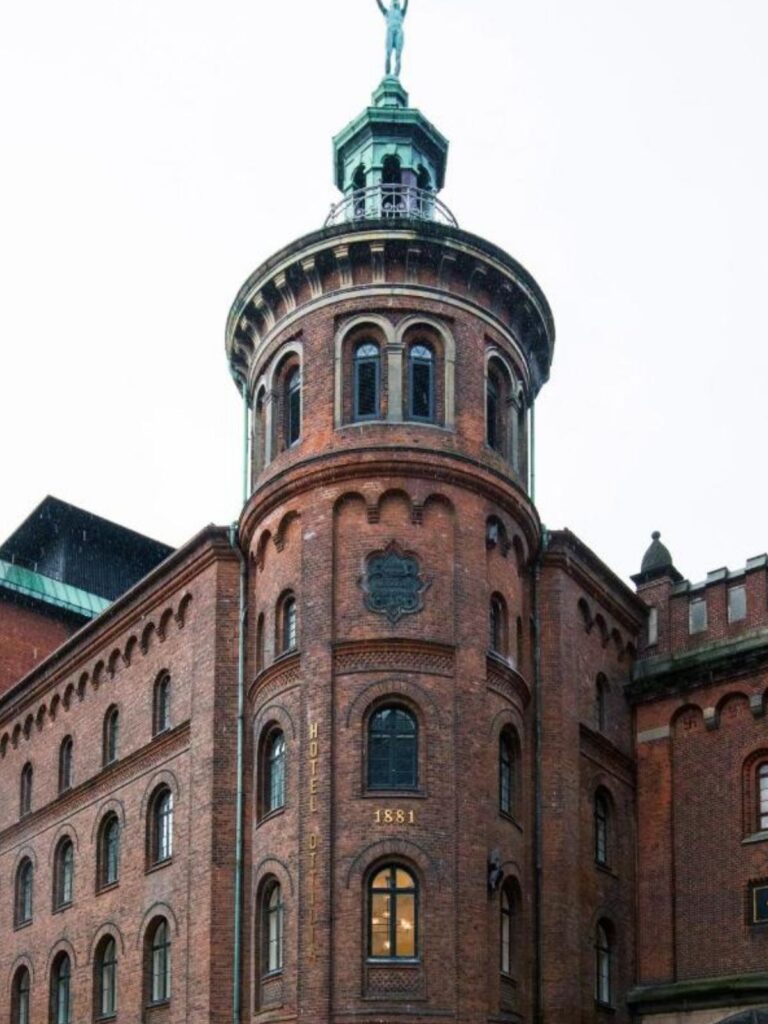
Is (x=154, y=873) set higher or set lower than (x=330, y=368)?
lower

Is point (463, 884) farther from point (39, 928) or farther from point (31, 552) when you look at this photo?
point (31, 552)

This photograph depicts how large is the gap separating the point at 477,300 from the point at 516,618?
25.1 ft

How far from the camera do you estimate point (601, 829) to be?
45.3m

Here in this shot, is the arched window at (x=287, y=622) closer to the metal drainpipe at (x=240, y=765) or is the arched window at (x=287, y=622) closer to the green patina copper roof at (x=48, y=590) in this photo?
the metal drainpipe at (x=240, y=765)

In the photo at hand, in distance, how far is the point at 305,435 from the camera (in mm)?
42750

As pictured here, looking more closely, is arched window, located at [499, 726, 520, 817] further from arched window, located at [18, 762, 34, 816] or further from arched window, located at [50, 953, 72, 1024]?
arched window, located at [18, 762, 34, 816]

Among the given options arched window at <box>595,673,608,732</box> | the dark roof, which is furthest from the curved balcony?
the dark roof

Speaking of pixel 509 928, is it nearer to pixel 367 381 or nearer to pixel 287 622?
pixel 287 622

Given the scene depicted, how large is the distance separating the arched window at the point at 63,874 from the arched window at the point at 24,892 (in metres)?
1.73

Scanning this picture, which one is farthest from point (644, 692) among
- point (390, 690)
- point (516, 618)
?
point (390, 690)

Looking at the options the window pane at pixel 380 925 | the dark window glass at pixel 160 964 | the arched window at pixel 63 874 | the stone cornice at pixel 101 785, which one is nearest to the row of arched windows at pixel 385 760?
the window pane at pixel 380 925

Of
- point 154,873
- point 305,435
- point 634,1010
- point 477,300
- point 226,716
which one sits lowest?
point 634,1010

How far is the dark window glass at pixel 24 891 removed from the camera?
52125mm

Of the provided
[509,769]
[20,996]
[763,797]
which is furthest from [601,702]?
[20,996]
